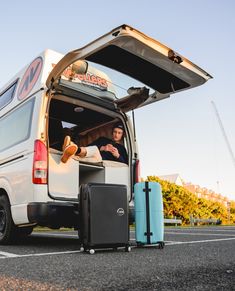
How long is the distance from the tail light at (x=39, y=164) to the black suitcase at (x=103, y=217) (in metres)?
0.56

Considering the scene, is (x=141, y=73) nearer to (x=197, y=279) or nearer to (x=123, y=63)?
(x=123, y=63)

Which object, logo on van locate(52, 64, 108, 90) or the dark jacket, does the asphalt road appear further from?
logo on van locate(52, 64, 108, 90)

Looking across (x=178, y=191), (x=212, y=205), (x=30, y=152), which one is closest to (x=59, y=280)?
(x=30, y=152)

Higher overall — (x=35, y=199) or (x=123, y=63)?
(x=123, y=63)

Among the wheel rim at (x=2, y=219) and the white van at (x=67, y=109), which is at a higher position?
the white van at (x=67, y=109)

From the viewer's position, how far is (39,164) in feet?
14.6

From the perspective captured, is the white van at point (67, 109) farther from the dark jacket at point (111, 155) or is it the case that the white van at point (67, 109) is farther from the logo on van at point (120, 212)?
the logo on van at point (120, 212)

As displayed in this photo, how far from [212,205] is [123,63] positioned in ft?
137

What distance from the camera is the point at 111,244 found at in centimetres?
418

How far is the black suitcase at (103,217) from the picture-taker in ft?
13.3

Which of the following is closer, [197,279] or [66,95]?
Result: [197,279]

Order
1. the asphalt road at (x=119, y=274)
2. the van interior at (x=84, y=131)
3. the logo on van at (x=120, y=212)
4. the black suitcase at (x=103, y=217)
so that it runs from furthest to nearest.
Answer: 1. the van interior at (x=84, y=131)
2. the logo on van at (x=120, y=212)
3. the black suitcase at (x=103, y=217)
4. the asphalt road at (x=119, y=274)

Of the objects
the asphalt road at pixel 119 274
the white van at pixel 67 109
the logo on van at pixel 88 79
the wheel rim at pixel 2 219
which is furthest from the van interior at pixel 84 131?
the asphalt road at pixel 119 274

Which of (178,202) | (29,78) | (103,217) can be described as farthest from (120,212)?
(178,202)
